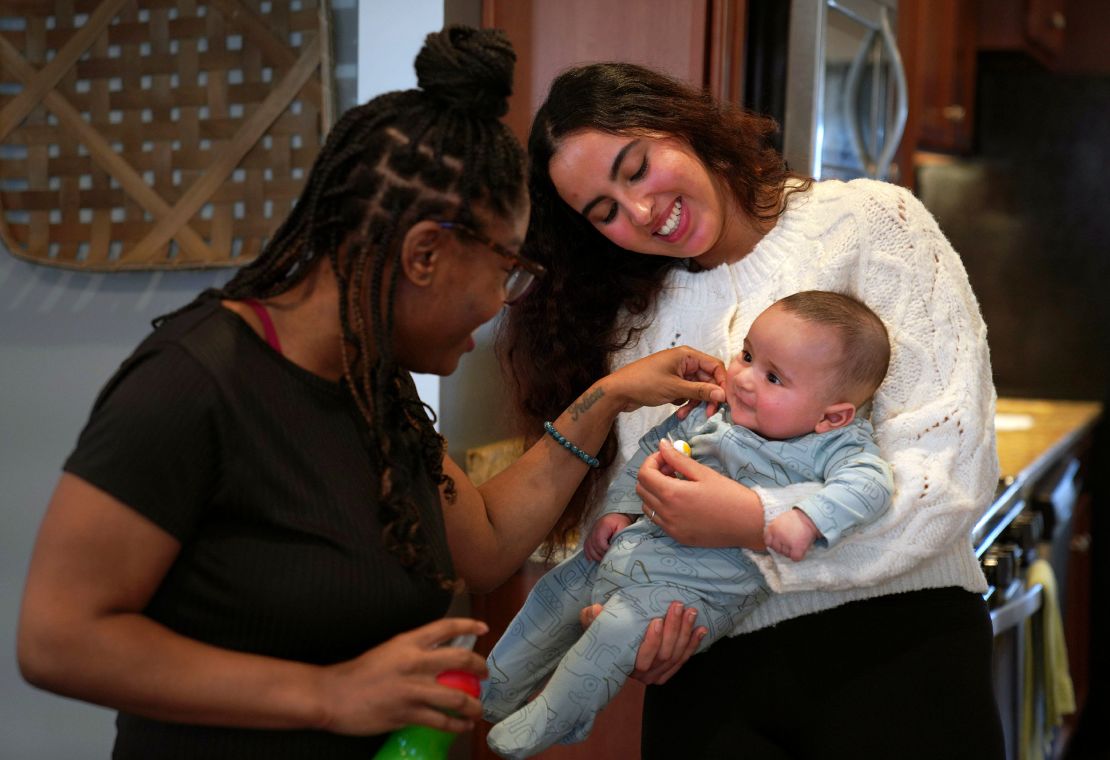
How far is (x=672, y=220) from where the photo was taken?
5.07 feet

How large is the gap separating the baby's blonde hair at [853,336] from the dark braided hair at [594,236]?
0.62 feet

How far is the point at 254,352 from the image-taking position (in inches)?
42.7

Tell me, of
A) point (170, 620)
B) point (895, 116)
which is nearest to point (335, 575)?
point (170, 620)

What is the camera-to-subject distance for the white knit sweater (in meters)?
1.40

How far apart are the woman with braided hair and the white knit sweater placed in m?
0.48

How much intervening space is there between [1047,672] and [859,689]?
1.45 m

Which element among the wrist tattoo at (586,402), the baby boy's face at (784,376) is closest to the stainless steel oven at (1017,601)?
the baby boy's face at (784,376)

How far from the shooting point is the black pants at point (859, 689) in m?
1.41

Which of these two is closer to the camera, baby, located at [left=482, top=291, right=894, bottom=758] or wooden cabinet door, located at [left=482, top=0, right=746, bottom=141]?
baby, located at [left=482, top=291, right=894, bottom=758]

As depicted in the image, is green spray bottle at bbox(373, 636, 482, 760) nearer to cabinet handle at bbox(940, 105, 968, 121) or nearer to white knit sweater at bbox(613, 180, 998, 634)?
white knit sweater at bbox(613, 180, 998, 634)

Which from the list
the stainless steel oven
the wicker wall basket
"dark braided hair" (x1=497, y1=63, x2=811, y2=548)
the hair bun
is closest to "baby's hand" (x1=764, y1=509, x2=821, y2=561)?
"dark braided hair" (x1=497, y1=63, x2=811, y2=548)

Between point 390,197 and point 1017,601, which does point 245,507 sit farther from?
point 1017,601

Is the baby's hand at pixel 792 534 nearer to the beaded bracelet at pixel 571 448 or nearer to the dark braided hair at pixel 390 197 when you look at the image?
the beaded bracelet at pixel 571 448

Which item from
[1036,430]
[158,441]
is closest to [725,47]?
[158,441]
